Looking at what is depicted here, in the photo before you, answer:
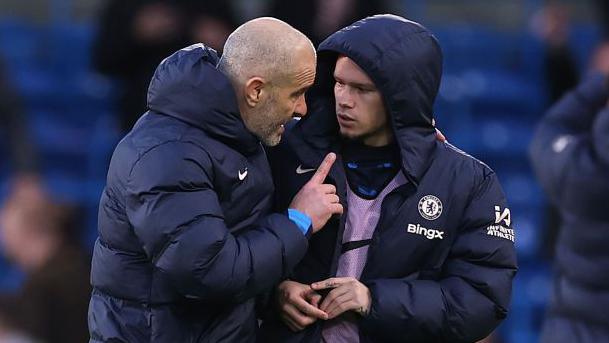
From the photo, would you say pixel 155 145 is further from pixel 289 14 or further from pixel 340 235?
pixel 289 14

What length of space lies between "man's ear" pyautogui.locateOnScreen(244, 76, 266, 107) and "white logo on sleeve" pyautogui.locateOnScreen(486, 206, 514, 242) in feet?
2.48

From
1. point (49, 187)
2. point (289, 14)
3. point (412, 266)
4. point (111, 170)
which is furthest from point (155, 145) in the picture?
point (49, 187)

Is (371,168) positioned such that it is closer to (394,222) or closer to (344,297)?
(394,222)

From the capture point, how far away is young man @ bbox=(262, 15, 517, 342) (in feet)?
12.9

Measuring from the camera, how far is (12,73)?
926 centimetres

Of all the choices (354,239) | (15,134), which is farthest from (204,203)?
(15,134)

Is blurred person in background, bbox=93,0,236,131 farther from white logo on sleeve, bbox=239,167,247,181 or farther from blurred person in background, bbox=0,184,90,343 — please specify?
white logo on sleeve, bbox=239,167,247,181

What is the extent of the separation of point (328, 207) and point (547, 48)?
5453 millimetres

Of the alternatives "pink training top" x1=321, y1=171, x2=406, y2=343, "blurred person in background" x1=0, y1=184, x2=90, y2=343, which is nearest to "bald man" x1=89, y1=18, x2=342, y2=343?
"pink training top" x1=321, y1=171, x2=406, y2=343

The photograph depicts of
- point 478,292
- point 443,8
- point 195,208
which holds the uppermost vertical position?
point 195,208

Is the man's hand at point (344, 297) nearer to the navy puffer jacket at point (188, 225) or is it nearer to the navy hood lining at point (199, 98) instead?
the navy puffer jacket at point (188, 225)

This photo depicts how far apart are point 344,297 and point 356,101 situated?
0.55 metres

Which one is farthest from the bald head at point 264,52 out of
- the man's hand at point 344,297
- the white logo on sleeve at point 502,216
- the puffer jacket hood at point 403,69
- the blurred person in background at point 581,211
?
the blurred person in background at point 581,211

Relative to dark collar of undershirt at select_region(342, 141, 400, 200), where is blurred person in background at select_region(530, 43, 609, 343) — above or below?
below
